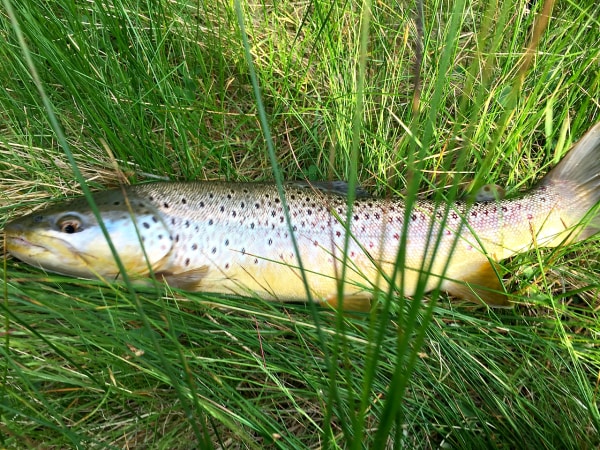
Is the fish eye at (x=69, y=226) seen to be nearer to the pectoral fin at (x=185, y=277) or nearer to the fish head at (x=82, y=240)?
the fish head at (x=82, y=240)

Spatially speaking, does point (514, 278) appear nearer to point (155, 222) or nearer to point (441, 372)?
point (441, 372)

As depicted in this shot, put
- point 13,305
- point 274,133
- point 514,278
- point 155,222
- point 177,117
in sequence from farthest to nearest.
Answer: point 274,133 < point 177,117 < point 514,278 < point 155,222 < point 13,305

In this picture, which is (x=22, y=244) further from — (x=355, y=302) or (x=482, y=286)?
(x=482, y=286)

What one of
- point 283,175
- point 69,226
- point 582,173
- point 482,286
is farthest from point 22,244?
point 582,173

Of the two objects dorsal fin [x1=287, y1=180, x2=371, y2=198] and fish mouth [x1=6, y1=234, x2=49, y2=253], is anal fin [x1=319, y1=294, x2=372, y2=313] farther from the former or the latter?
fish mouth [x1=6, y1=234, x2=49, y2=253]

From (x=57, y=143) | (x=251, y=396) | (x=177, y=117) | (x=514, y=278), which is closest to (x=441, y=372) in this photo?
(x=514, y=278)

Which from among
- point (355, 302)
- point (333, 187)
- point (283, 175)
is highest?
point (283, 175)

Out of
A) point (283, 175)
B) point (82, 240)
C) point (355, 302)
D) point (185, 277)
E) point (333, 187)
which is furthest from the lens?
point (283, 175)
